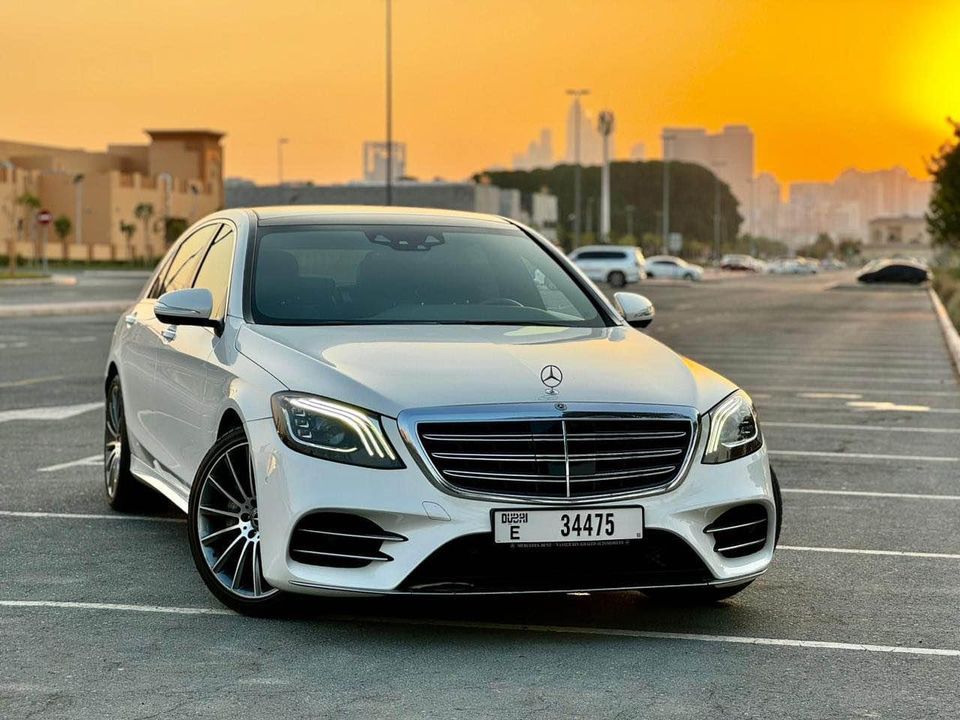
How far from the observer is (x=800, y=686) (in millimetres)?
5297

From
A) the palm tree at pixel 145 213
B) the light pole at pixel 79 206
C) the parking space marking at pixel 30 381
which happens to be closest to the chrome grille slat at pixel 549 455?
the parking space marking at pixel 30 381

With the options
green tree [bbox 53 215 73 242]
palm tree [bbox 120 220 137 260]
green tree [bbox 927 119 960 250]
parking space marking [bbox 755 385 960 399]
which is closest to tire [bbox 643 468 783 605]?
parking space marking [bbox 755 385 960 399]

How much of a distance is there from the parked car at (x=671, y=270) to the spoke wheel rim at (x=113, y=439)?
79.7 meters

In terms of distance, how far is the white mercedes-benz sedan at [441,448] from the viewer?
221 inches

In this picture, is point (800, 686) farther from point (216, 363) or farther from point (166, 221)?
point (166, 221)

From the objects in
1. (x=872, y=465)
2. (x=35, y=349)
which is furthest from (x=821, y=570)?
(x=35, y=349)

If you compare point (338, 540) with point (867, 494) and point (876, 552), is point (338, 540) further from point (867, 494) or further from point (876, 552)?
point (867, 494)

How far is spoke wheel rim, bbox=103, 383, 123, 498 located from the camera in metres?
8.59

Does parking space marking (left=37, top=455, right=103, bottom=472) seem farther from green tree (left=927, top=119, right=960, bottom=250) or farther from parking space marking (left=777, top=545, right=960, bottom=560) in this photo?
green tree (left=927, top=119, right=960, bottom=250)

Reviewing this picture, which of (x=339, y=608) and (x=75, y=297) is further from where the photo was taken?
(x=75, y=297)

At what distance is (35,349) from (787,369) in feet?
33.1

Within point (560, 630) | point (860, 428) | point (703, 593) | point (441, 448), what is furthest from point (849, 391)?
point (441, 448)

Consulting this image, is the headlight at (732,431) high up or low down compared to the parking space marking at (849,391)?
up

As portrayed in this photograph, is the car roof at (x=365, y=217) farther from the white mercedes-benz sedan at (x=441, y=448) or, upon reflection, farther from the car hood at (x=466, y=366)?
the car hood at (x=466, y=366)
